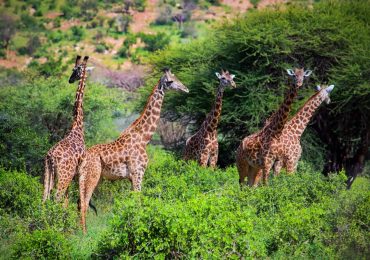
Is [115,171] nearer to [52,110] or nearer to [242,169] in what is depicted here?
[242,169]

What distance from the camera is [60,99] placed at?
17.9 m

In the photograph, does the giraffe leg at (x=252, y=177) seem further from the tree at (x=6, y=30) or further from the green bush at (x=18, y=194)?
the tree at (x=6, y=30)

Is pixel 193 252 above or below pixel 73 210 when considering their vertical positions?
above

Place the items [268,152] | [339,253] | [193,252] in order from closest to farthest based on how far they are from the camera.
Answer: [193,252] < [339,253] < [268,152]

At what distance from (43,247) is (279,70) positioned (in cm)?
1145

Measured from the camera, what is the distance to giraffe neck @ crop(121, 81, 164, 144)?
12164 millimetres

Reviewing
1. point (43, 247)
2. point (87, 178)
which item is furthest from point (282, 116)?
point (43, 247)

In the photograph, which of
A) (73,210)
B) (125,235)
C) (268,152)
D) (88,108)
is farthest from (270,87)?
(125,235)

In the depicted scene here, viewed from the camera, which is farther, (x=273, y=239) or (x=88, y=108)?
(x=88, y=108)

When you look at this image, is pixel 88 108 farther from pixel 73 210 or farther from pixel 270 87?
pixel 73 210

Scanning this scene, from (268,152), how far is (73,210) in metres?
3.55

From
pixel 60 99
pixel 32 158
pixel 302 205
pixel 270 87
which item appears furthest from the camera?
pixel 270 87

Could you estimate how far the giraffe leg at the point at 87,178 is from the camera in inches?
437

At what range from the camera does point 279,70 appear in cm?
1947
